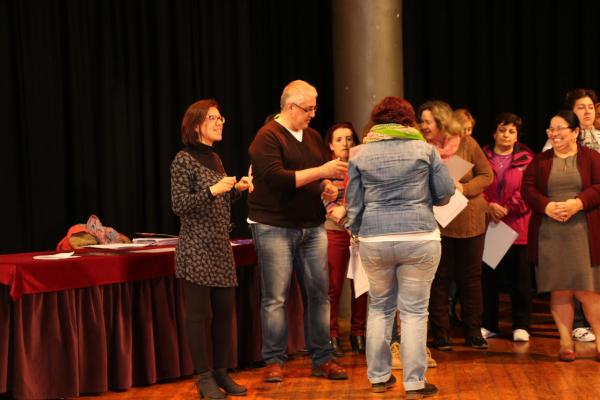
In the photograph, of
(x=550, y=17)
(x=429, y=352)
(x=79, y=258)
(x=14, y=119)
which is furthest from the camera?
(x=550, y=17)

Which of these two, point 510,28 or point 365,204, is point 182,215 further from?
point 510,28

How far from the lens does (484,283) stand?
5.88 meters

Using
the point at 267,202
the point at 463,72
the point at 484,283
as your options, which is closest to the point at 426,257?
the point at 267,202

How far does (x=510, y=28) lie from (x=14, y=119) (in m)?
4.19

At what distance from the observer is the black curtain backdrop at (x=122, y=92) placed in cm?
573

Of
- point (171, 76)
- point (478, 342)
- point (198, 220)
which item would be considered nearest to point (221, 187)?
point (198, 220)

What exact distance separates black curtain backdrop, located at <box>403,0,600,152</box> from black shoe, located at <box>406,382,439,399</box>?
3684 mm

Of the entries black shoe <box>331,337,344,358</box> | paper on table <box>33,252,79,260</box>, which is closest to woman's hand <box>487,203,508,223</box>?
black shoe <box>331,337,344,358</box>

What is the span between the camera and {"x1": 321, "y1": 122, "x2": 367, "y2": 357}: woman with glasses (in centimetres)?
507

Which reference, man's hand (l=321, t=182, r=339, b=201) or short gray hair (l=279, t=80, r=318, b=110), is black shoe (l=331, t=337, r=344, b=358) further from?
short gray hair (l=279, t=80, r=318, b=110)

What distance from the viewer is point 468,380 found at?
4594 mm

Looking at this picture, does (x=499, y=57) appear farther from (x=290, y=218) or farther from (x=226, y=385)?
(x=226, y=385)

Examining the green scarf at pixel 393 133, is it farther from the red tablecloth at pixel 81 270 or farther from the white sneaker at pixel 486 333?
the white sneaker at pixel 486 333

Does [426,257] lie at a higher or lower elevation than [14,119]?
lower
